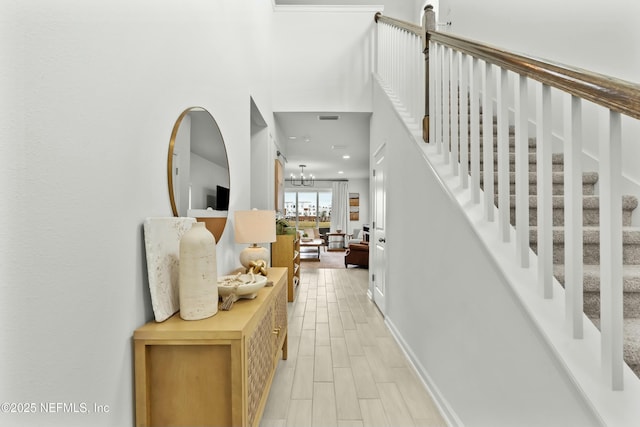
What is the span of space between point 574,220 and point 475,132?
75 cm

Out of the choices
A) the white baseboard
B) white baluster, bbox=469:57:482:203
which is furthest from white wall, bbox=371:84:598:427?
white baluster, bbox=469:57:482:203

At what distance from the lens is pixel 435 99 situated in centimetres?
229

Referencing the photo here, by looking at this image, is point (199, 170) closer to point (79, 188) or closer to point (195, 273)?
point (195, 273)

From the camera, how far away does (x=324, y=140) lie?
653 centimetres

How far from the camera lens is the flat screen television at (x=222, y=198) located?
7.49 feet

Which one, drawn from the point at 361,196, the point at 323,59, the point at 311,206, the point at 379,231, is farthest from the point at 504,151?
the point at 311,206

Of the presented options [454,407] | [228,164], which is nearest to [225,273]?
[228,164]

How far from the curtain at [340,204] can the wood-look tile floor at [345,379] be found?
29.7 feet

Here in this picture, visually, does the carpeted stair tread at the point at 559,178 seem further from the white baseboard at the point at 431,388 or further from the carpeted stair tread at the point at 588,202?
the white baseboard at the point at 431,388

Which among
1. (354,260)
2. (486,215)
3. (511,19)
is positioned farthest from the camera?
(354,260)

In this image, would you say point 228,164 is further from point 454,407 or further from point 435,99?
point 454,407

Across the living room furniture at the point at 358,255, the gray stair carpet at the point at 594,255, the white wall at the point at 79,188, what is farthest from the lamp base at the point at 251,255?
the living room furniture at the point at 358,255

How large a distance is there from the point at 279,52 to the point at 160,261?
417cm

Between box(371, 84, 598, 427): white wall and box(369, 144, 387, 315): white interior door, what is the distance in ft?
2.01
